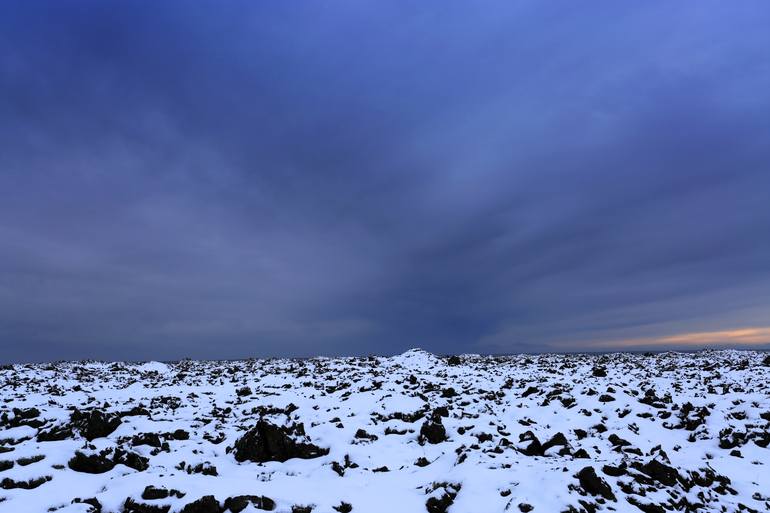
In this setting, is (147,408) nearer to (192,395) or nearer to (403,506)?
(192,395)

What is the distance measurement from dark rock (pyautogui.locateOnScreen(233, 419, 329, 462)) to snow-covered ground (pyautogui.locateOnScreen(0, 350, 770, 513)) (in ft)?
0.13

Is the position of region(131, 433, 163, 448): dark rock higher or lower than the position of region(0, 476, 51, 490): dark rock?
higher

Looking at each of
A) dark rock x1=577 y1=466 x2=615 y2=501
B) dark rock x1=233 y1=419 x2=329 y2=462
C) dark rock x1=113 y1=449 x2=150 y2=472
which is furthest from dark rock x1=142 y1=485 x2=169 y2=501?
dark rock x1=577 y1=466 x2=615 y2=501

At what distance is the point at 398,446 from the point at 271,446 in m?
4.46

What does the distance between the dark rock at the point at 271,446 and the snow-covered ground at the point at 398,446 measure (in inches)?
1.5

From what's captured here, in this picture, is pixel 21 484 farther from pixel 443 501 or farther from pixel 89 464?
pixel 443 501

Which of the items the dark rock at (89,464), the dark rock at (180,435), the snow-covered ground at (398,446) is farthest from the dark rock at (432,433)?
the dark rock at (89,464)

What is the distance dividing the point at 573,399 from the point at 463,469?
11.6 metres

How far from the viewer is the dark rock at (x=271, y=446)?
1413cm

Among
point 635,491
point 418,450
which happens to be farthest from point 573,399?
point 635,491

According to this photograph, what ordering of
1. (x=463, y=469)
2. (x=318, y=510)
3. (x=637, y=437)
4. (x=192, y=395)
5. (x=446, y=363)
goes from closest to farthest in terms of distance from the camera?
1. (x=318, y=510)
2. (x=463, y=469)
3. (x=637, y=437)
4. (x=192, y=395)
5. (x=446, y=363)

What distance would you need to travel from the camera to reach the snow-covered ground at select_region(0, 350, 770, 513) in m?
10.0

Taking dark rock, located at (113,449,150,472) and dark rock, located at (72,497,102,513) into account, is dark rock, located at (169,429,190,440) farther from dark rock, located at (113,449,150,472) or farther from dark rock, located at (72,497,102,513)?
dark rock, located at (72,497,102,513)

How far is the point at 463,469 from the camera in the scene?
1181cm
